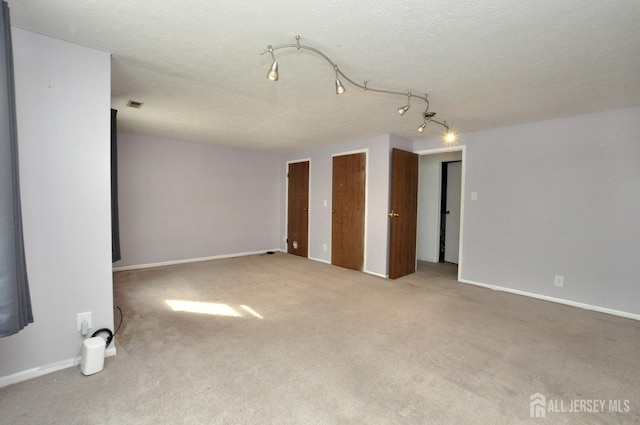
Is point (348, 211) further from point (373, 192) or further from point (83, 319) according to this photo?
point (83, 319)

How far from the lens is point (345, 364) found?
6.86 feet

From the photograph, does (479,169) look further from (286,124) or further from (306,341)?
(306,341)

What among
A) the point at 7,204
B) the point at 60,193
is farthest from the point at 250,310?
the point at 7,204

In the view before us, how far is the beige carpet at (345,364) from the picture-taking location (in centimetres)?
162

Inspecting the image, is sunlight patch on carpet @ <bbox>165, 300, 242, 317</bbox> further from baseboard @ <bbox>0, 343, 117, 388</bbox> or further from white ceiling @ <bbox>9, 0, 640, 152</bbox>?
white ceiling @ <bbox>9, 0, 640, 152</bbox>

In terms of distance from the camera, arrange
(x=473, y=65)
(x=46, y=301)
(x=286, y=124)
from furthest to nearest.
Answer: (x=286, y=124) < (x=473, y=65) < (x=46, y=301)

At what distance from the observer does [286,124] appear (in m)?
3.88

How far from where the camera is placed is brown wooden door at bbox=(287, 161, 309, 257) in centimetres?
580

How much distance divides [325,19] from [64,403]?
2.65 m

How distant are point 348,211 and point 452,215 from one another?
2330 mm

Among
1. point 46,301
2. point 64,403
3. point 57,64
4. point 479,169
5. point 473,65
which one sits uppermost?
point 473,65

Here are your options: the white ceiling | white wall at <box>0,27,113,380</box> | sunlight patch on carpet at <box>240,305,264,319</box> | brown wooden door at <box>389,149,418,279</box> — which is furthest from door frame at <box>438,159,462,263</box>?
white wall at <box>0,27,113,380</box>

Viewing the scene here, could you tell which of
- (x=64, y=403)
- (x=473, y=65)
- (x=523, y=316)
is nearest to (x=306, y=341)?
(x=64, y=403)

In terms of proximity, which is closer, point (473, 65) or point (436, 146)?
point (473, 65)
